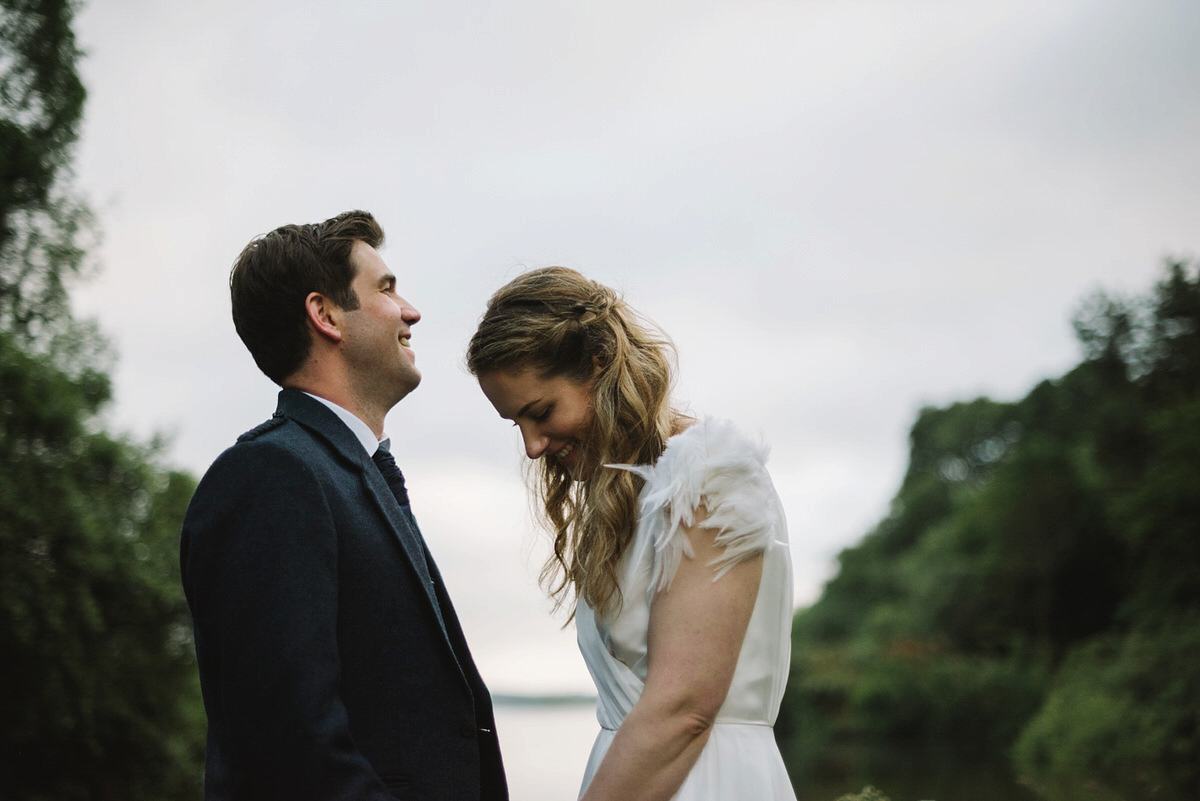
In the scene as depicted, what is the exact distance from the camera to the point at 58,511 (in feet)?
52.8

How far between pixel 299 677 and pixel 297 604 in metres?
0.15

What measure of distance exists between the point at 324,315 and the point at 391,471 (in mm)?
442

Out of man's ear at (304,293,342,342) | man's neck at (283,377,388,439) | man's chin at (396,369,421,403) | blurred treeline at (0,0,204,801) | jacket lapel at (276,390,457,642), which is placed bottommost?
jacket lapel at (276,390,457,642)

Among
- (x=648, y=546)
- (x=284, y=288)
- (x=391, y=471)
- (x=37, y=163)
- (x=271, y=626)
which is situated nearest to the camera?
(x=271, y=626)

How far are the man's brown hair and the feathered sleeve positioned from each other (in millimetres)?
936

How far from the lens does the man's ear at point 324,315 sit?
2.74m

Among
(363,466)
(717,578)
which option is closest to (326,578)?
(363,466)

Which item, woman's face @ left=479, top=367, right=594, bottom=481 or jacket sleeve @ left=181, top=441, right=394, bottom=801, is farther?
woman's face @ left=479, top=367, right=594, bottom=481

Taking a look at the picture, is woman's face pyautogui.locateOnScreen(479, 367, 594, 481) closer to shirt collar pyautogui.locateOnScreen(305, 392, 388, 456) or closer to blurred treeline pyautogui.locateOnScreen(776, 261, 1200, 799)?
shirt collar pyautogui.locateOnScreen(305, 392, 388, 456)

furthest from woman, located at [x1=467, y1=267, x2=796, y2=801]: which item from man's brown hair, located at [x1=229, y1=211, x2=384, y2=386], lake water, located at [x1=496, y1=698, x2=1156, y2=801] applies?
lake water, located at [x1=496, y1=698, x2=1156, y2=801]

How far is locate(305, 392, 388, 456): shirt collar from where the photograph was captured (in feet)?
8.97

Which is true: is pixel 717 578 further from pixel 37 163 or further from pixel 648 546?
pixel 37 163

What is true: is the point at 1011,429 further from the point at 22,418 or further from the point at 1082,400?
the point at 22,418

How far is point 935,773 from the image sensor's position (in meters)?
23.5
